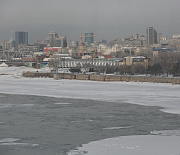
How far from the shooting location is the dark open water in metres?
14.1

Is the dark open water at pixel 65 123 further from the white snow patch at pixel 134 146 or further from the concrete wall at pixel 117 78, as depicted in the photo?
the concrete wall at pixel 117 78

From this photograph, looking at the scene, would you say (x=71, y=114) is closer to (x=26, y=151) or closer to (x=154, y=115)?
(x=154, y=115)

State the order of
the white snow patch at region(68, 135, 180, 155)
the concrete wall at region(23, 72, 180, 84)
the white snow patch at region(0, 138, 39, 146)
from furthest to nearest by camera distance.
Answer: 1. the concrete wall at region(23, 72, 180, 84)
2. the white snow patch at region(0, 138, 39, 146)
3. the white snow patch at region(68, 135, 180, 155)

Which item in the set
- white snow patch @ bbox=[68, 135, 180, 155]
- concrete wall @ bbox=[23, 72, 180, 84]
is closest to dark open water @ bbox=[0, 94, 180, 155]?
white snow patch @ bbox=[68, 135, 180, 155]

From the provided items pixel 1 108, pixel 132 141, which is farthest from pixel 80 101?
pixel 132 141

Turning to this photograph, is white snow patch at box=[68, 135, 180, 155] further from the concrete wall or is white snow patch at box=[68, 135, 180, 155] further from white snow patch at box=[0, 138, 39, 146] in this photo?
the concrete wall

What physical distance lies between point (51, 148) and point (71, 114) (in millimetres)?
7181

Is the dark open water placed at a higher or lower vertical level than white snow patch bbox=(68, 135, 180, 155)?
higher

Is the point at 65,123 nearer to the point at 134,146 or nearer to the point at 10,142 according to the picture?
the point at 10,142

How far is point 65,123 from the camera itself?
1800 centimetres

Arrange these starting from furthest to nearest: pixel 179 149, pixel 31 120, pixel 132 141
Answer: pixel 31 120, pixel 132 141, pixel 179 149

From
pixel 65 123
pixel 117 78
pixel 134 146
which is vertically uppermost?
pixel 117 78

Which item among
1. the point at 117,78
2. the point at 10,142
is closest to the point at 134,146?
the point at 10,142

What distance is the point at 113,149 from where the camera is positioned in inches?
526
